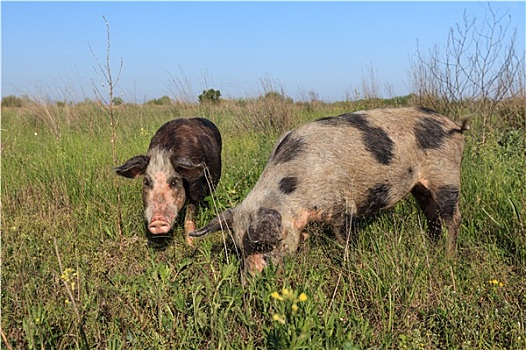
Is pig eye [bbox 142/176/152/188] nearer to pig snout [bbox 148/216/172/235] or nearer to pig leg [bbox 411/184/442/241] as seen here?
pig snout [bbox 148/216/172/235]

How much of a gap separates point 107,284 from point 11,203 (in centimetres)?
233

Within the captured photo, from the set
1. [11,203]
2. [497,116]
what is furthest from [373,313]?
[497,116]

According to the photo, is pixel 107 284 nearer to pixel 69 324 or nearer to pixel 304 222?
pixel 69 324

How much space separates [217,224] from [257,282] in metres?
0.55

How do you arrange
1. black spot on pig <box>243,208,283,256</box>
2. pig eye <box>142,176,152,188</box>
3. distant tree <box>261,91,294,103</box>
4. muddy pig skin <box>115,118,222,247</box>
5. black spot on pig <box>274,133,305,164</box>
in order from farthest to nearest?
distant tree <box>261,91,294,103</box> < pig eye <box>142,176,152,188</box> < muddy pig skin <box>115,118,222,247</box> < black spot on pig <box>274,133,305,164</box> < black spot on pig <box>243,208,283,256</box>

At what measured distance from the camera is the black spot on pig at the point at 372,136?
341 cm

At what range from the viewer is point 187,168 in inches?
163

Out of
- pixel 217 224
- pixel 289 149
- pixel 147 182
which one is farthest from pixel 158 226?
pixel 289 149

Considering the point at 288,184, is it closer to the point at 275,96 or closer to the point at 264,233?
the point at 264,233

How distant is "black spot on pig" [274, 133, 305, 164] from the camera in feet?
10.9

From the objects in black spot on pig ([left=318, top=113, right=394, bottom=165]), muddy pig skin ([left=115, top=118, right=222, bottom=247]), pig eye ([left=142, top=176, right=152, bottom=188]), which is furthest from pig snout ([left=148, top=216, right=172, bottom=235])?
black spot on pig ([left=318, top=113, right=394, bottom=165])

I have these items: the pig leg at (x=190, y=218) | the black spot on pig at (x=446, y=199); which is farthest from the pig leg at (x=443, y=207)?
the pig leg at (x=190, y=218)

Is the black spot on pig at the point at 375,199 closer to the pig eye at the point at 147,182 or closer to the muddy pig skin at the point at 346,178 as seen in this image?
the muddy pig skin at the point at 346,178

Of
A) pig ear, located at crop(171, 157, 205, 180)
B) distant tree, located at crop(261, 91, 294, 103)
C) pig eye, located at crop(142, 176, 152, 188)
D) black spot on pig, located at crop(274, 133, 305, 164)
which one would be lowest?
pig eye, located at crop(142, 176, 152, 188)
